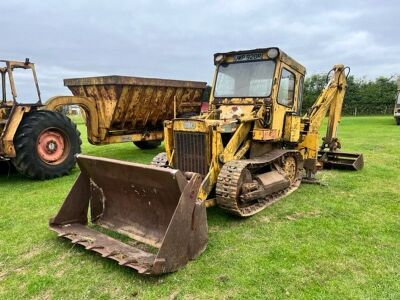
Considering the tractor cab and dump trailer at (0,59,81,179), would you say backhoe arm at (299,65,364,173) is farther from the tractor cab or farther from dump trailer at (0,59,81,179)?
dump trailer at (0,59,81,179)

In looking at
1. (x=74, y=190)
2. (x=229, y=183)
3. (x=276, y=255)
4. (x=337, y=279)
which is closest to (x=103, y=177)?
(x=74, y=190)

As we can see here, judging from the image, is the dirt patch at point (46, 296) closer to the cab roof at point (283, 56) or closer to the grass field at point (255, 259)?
the grass field at point (255, 259)

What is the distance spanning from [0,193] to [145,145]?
648cm

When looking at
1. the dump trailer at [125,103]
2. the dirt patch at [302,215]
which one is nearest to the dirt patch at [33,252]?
the dirt patch at [302,215]

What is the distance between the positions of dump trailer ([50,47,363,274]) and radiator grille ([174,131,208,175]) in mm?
15

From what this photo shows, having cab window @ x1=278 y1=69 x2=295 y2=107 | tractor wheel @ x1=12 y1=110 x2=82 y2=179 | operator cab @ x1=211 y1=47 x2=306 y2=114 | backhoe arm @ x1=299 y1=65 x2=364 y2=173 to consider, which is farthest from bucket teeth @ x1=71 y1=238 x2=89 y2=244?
backhoe arm @ x1=299 y1=65 x2=364 y2=173

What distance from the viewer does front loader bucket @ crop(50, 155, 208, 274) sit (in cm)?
368

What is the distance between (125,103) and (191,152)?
494cm

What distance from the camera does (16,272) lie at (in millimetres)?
3848

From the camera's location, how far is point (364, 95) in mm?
37188

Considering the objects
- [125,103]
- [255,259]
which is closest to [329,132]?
[125,103]

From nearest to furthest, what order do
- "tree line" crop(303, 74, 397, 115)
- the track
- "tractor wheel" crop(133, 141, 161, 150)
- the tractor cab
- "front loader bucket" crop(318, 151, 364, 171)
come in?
the track
the tractor cab
"front loader bucket" crop(318, 151, 364, 171)
"tractor wheel" crop(133, 141, 161, 150)
"tree line" crop(303, 74, 397, 115)

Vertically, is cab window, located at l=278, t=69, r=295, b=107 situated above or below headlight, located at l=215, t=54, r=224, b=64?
below

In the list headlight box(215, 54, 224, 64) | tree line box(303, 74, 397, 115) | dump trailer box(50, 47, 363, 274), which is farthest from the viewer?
tree line box(303, 74, 397, 115)
